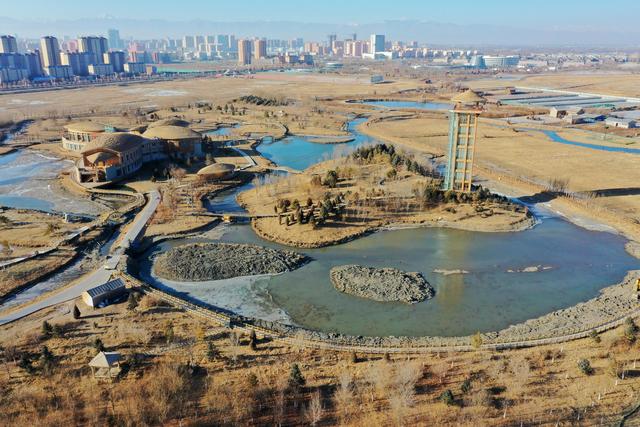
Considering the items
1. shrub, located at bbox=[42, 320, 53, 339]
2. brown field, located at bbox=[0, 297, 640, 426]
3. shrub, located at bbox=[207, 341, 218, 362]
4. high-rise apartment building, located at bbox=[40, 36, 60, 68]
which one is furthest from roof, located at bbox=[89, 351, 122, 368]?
high-rise apartment building, located at bbox=[40, 36, 60, 68]

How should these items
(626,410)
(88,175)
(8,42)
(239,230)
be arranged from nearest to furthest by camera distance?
(626,410)
(239,230)
(88,175)
(8,42)

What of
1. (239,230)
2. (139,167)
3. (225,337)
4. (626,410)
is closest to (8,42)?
(139,167)

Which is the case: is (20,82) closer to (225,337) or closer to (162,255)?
(162,255)

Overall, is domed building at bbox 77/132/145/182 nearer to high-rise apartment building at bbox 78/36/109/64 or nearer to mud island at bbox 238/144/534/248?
mud island at bbox 238/144/534/248

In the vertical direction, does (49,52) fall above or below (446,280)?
above

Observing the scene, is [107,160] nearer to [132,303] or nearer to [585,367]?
[132,303]

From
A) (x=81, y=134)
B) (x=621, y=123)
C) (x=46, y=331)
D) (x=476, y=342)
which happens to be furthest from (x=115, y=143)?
(x=621, y=123)
